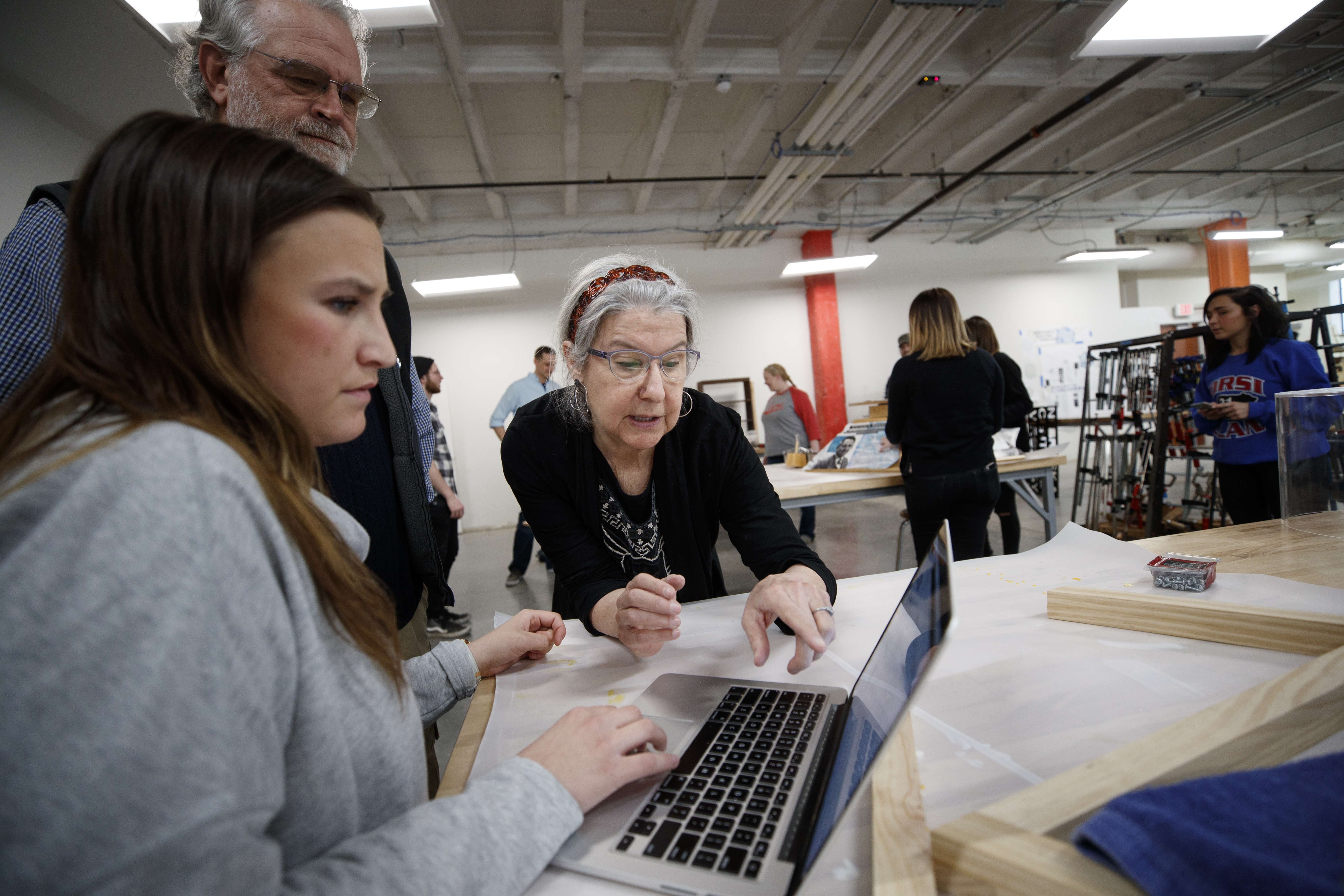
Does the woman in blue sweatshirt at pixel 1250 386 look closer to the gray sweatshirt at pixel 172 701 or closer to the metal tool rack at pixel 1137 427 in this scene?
the metal tool rack at pixel 1137 427

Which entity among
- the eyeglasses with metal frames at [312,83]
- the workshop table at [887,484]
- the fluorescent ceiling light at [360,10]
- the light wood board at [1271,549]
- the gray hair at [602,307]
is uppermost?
the fluorescent ceiling light at [360,10]

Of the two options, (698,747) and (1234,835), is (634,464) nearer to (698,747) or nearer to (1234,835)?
(698,747)

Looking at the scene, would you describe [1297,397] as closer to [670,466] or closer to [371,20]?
[670,466]

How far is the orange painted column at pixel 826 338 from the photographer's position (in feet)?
26.6

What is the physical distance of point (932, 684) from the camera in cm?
86

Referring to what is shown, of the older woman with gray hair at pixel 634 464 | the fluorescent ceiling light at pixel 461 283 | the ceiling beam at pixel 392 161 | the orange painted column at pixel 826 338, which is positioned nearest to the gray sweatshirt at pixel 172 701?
the older woman with gray hair at pixel 634 464

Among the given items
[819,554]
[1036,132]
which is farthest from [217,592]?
[1036,132]

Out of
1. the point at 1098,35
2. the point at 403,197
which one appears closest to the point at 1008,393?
the point at 1098,35

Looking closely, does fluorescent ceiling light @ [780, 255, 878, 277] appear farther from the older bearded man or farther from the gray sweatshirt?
the gray sweatshirt

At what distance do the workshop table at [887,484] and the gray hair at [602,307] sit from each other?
1.72 m

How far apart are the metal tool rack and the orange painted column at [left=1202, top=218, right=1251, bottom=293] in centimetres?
528

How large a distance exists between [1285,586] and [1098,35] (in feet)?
9.68

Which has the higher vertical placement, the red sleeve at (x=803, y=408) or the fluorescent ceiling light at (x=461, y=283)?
the fluorescent ceiling light at (x=461, y=283)

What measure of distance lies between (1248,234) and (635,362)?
9.68 metres
